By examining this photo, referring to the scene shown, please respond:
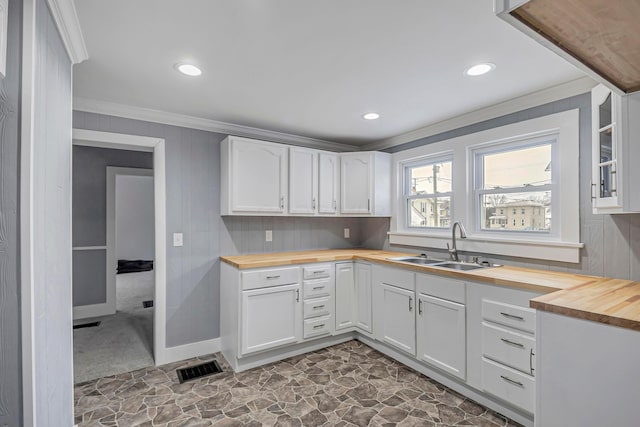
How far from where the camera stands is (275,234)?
364 centimetres

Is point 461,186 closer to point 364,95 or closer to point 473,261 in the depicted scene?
point 473,261

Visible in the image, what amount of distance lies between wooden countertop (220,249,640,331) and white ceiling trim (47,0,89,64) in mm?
1792

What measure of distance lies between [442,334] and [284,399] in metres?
1.31

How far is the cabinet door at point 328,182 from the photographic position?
3.65m

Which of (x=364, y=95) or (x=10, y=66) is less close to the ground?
(x=364, y=95)

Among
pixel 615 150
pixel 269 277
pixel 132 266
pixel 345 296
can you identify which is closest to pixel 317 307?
pixel 345 296

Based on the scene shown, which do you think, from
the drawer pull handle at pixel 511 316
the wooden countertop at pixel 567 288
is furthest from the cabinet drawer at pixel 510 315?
the wooden countertop at pixel 567 288

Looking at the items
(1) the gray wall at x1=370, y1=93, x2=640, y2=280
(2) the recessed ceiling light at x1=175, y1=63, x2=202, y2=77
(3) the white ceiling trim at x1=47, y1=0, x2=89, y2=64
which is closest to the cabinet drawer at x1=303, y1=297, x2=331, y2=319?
(1) the gray wall at x1=370, y1=93, x2=640, y2=280

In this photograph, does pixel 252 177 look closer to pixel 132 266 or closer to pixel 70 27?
pixel 70 27

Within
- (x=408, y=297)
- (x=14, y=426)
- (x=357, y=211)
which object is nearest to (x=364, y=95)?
(x=357, y=211)

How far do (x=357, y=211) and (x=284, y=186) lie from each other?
949 mm

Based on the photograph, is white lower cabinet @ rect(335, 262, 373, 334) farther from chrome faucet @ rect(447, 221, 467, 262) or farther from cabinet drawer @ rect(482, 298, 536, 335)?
cabinet drawer @ rect(482, 298, 536, 335)

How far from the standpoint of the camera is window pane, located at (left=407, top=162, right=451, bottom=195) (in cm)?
341

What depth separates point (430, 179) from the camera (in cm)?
357
